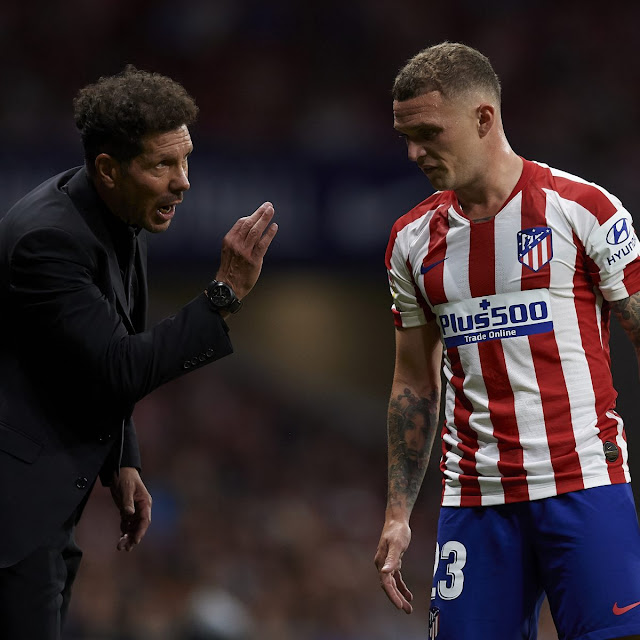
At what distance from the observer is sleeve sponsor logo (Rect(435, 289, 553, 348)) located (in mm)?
2178

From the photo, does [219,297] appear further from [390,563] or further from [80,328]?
[390,563]

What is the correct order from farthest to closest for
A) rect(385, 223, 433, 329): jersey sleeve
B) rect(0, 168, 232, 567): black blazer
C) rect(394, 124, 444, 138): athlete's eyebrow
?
rect(385, 223, 433, 329): jersey sleeve
rect(394, 124, 444, 138): athlete's eyebrow
rect(0, 168, 232, 567): black blazer

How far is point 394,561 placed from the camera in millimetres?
2307

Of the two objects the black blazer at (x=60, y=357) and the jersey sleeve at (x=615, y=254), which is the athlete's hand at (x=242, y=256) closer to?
the black blazer at (x=60, y=357)

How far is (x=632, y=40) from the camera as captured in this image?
6.89 meters

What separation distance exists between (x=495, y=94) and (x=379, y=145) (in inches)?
158

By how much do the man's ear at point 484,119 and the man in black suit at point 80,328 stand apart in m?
0.52

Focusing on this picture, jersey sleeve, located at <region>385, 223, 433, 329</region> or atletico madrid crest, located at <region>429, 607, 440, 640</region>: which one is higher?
jersey sleeve, located at <region>385, 223, 433, 329</region>

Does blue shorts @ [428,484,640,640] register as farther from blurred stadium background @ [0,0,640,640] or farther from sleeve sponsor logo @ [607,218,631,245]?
blurred stadium background @ [0,0,640,640]

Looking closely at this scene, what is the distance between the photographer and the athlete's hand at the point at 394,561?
2.26 m

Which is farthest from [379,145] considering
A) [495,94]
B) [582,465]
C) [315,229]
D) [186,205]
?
[582,465]

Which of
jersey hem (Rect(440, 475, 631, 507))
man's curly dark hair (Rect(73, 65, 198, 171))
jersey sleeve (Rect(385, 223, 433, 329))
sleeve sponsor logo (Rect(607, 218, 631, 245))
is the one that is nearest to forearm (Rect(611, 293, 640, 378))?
sleeve sponsor logo (Rect(607, 218, 631, 245))

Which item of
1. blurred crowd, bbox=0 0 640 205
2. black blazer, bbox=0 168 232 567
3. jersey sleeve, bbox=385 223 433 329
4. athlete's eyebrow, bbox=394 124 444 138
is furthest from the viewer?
blurred crowd, bbox=0 0 640 205

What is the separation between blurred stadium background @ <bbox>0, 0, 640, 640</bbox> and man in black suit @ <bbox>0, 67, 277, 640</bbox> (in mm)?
3386
